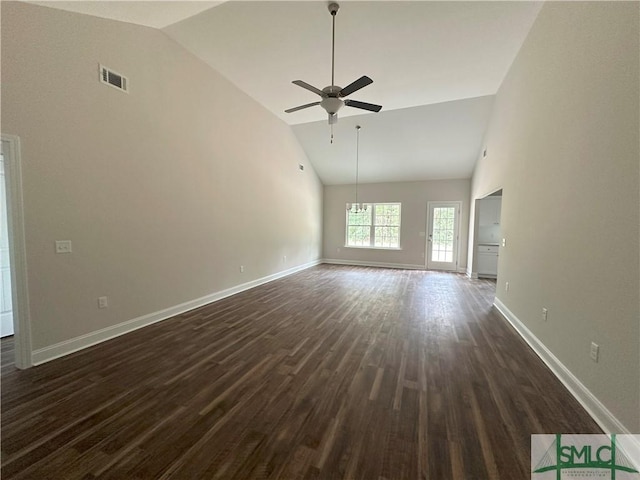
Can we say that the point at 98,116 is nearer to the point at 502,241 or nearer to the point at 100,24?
the point at 100,24

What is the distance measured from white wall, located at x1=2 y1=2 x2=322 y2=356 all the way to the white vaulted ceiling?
0.35 m

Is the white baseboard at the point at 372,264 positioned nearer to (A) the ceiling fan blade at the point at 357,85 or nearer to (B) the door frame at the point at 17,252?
(A) the ceiling fan blade at the point at 357,85

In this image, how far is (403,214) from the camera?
8.52 meters

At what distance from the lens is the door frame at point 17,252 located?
225 cm

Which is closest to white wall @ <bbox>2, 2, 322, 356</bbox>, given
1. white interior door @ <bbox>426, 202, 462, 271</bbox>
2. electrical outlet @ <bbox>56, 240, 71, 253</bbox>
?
electrical outlet @ <bbox>56, 240, 71, 253</bbox>

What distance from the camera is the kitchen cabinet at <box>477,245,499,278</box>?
6.77 meters

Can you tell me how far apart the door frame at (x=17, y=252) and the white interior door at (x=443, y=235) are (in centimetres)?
846

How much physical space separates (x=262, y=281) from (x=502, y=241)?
4.73m

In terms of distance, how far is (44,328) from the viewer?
249cm

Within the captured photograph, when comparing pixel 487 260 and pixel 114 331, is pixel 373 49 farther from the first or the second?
pixel 487 260

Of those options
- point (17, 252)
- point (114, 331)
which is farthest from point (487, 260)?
point (17, 252)

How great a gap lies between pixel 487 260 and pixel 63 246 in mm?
8135

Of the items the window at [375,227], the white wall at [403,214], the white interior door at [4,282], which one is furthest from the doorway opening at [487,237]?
the white interior door at [4,282]

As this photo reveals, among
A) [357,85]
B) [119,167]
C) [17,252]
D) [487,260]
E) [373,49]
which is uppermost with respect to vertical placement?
[373,49]
